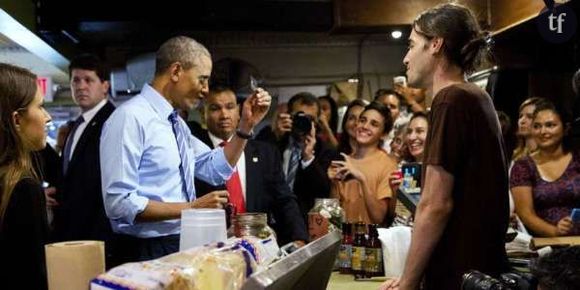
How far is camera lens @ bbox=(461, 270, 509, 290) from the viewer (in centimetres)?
110

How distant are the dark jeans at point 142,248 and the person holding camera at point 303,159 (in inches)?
54.0

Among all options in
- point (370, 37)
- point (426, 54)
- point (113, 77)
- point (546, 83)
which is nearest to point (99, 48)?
point (113, 77)

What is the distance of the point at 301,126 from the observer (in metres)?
3.48

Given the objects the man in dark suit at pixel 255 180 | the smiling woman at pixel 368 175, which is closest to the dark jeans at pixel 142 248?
the man in dark suit at pixel 255 180

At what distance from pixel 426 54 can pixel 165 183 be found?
0.91 metres

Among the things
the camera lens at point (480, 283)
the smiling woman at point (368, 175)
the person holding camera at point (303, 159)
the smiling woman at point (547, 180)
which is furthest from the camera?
the person holding camera at point (303, 159)

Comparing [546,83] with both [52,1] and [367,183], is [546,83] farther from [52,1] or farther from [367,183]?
[52,1]

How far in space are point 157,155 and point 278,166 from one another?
106 cm

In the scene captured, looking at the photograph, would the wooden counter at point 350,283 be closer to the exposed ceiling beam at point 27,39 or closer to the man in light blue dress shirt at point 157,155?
the man in light blue dress shirt at point 157,155

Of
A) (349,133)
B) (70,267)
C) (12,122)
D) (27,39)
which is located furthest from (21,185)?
(27,39)

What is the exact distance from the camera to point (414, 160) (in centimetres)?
341

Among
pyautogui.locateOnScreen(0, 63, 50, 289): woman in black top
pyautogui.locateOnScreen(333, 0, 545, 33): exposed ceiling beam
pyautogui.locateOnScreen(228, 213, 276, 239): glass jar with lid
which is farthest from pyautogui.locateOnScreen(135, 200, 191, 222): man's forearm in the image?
pyautogui.locateOnScreen(333, 0, 545, 33): exposed ceiling beam

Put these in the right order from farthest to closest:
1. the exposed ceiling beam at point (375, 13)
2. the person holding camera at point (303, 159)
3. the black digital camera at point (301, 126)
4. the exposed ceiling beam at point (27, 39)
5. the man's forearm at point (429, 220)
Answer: the exposed ceiling beam at point (27, 39), the exposed ceiling beam at point (375, 13), the black digital camera at point (301, 126), the person holding camera at point (303, 159), the man's forearm at point (429, 220)

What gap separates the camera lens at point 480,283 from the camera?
3.62ft
